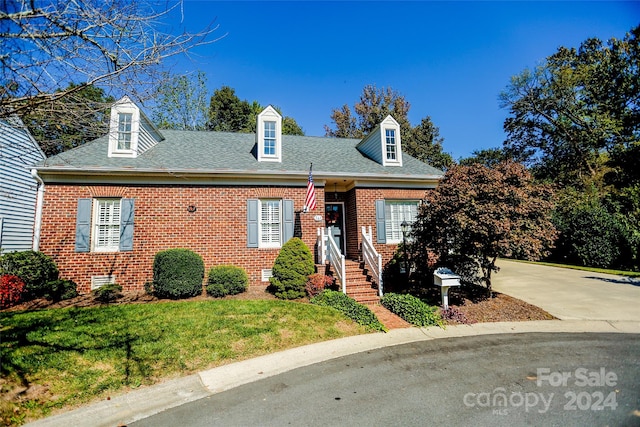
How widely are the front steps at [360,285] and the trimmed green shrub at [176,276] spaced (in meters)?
4.40

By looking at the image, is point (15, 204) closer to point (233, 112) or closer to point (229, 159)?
point (229, 159)

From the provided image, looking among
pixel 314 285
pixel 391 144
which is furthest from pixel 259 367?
pixel 391 144

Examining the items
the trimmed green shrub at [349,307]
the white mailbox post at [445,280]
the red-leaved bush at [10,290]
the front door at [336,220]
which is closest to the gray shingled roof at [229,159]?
the front door at [336,220]

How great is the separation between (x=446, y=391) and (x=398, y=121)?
26.1 m

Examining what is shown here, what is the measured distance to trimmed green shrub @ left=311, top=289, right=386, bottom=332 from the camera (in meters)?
7.29

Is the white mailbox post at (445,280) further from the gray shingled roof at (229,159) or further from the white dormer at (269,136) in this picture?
the white dormer at (269,136)

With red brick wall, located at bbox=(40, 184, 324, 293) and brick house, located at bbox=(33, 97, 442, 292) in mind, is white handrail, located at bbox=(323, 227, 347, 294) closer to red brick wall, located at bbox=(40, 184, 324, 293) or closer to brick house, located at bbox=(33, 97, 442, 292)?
brick house, located at bbox=(33, 97, 442, 292)

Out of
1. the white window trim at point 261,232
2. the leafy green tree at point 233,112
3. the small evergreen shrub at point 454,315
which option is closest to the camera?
the small evergreen shrub at point 454,315

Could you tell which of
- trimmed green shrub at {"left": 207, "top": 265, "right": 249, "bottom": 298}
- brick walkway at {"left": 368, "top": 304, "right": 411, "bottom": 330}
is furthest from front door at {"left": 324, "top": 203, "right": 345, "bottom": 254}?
trimmed green shrub at {"left": 207, "top": 265, "right": 249, "bottom": 298}

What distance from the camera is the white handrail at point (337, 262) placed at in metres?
9.16

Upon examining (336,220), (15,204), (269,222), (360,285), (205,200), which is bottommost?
(360,285)

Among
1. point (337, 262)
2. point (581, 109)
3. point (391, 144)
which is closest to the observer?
point (337, 262)

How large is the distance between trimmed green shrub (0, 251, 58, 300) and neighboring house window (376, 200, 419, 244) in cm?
1044

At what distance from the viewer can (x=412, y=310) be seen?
25.9ft
